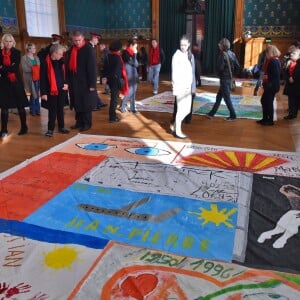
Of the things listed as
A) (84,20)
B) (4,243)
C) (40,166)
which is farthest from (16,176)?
(84,20)

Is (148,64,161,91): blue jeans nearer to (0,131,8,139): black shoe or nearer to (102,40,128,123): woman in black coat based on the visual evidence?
(102,40,128,123): woman in black coat

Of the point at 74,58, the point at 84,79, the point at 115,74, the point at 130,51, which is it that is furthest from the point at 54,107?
the point at 130,51

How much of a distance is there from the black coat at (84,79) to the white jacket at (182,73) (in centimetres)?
108

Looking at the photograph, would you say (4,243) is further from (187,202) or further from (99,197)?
(187,202)

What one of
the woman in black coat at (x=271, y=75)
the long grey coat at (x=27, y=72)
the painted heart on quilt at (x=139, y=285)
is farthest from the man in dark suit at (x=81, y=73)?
the painted heart on quilt at (x=139, y=285)

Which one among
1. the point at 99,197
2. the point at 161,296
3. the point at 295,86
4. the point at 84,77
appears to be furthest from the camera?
the point at 295,86

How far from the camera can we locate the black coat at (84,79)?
14.4 ft

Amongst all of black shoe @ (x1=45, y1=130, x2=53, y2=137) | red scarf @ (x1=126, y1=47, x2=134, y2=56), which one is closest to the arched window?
red scarf @ (x1=126, y1=47, x2=134, y2=56)

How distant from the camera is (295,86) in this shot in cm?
539

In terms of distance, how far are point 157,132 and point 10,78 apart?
197 cm

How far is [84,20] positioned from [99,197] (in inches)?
417

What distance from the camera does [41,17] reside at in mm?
9984

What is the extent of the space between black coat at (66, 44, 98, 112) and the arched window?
5971 millimetres

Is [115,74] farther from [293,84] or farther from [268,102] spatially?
[293,84]
